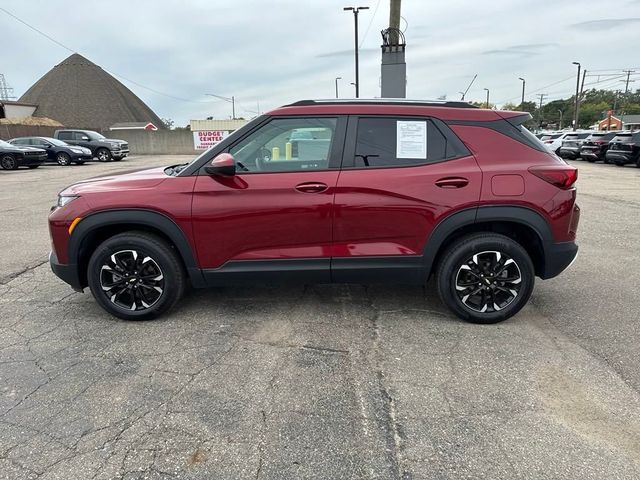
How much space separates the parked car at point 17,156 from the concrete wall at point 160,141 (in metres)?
15.9

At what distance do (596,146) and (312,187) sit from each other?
937 inches

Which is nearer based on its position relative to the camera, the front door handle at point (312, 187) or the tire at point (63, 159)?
the front door handle at point (312, 187)

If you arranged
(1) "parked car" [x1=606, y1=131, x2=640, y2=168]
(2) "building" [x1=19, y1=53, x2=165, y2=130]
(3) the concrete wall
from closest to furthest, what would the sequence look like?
1. (1) "parked car" [x1=606, y1=131, x2=640, y2=168]
2. (3) the concrete wall
3. (2) "building" [x1=19, y1=53, x2=165, y2=130]

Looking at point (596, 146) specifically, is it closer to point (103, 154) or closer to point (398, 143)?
point (398, 143)

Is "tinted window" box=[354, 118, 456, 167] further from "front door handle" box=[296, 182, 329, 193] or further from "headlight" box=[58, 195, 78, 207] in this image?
"headlight" box=[58, 195, 78, 207]

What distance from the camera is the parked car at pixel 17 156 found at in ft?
64.2

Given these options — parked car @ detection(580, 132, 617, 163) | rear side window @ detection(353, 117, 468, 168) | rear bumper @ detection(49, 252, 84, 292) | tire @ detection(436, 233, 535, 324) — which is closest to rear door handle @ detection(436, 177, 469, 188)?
rear side window @ detection(353, 117, 468, 168)

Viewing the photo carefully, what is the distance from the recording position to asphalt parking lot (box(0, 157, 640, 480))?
224 centimetres

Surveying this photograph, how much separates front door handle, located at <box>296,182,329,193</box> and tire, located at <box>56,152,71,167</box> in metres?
24.0

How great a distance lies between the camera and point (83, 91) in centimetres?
8675

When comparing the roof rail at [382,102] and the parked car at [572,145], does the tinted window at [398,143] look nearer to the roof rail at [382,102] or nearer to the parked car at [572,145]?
the roof rail at [382,102]

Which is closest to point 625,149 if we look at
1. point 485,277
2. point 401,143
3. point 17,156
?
point 485,277

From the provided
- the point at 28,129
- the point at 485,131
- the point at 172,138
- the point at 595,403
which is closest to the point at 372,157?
the point at 485,131

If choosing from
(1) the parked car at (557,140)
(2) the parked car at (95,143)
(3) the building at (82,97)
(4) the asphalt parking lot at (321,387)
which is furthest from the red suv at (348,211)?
(3) the building at (82,97)
